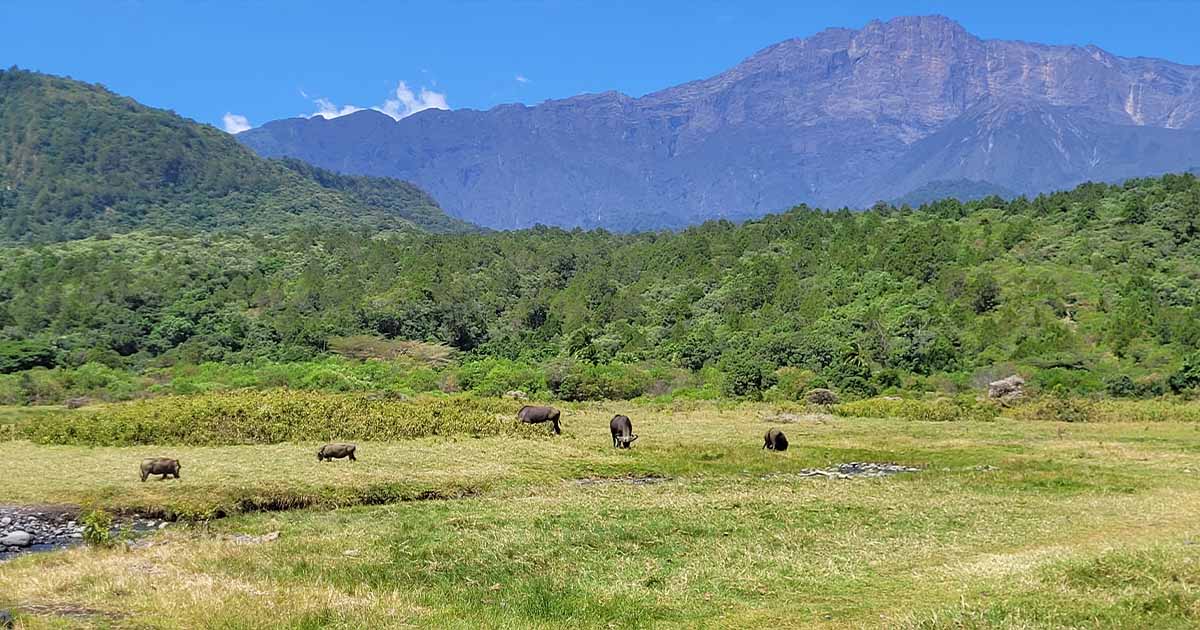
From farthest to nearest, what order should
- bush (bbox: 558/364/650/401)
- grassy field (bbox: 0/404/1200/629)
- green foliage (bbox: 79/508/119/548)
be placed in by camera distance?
bush (bbox: 558/364/650/401) → green foliage (bbox: 79/508/119/548) → grassy field (bbox: 0/404/1200/629)

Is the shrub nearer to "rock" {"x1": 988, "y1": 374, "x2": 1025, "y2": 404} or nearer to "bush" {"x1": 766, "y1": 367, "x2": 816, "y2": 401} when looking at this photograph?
"bush" {"x1": 766, "y1": 367, "x2": 816, "y2": 401}

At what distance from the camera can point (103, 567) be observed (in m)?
19.4

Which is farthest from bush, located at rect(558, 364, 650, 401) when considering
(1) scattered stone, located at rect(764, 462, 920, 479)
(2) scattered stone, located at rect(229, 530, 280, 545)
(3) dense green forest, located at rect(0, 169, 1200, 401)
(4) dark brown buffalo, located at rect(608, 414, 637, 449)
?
(2) scattered stone, located at rect(229, 530, 280, 545)

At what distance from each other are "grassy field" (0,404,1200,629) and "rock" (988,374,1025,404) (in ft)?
91.9

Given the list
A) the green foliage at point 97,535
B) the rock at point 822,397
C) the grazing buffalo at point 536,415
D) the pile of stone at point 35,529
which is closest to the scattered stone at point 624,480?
the grazing buffalo at point 536,415

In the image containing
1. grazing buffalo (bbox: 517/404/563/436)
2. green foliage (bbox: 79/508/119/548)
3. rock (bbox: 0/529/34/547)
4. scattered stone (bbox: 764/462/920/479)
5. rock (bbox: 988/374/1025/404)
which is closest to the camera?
green foliage (bbox: 79/508/119/548)

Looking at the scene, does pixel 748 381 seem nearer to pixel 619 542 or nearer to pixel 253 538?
pixel 619 542

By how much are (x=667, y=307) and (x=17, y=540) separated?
9260 cm

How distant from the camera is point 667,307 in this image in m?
113

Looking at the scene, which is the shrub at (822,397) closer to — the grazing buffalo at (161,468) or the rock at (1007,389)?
the rock at (1007,389)

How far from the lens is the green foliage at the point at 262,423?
41.3m

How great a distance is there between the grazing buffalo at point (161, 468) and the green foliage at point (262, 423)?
9.75 meters

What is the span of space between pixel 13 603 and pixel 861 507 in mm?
19314

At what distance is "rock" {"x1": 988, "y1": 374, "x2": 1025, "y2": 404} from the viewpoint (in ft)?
224
